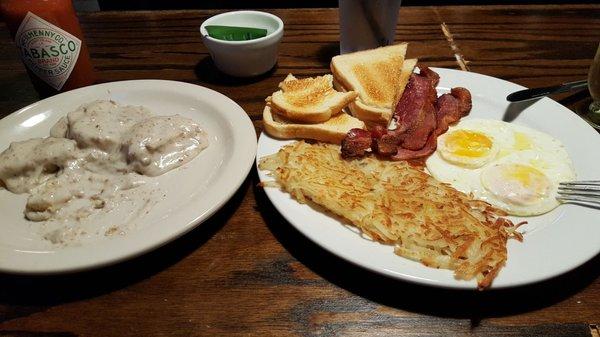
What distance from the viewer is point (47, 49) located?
215 centimetres

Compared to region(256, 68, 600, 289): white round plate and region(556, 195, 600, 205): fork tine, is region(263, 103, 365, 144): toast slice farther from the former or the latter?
region(556, 195, 600, 205): fork tine

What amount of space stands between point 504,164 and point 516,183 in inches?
5.6

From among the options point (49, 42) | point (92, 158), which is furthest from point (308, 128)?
point (49, 42)

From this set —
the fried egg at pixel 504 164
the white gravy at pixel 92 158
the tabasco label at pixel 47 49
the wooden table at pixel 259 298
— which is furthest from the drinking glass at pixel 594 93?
the tabasco label at pixel 47 49

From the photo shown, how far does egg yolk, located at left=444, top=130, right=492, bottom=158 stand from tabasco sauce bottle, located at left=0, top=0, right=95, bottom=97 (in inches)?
79.2

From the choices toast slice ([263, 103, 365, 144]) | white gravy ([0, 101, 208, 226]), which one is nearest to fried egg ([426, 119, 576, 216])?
toast slice ([263, 103, 365, 144])

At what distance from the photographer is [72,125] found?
188 centimetres

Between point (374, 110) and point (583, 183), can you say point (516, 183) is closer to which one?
point (583, 183)

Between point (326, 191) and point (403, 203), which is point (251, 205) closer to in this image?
point (326, 191)

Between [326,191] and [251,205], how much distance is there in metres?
0.37

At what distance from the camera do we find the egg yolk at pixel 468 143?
185cm

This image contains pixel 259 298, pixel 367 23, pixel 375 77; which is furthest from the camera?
pixel 367 23

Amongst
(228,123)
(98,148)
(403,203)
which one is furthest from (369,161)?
(98,148)

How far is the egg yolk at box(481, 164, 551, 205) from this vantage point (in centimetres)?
160
